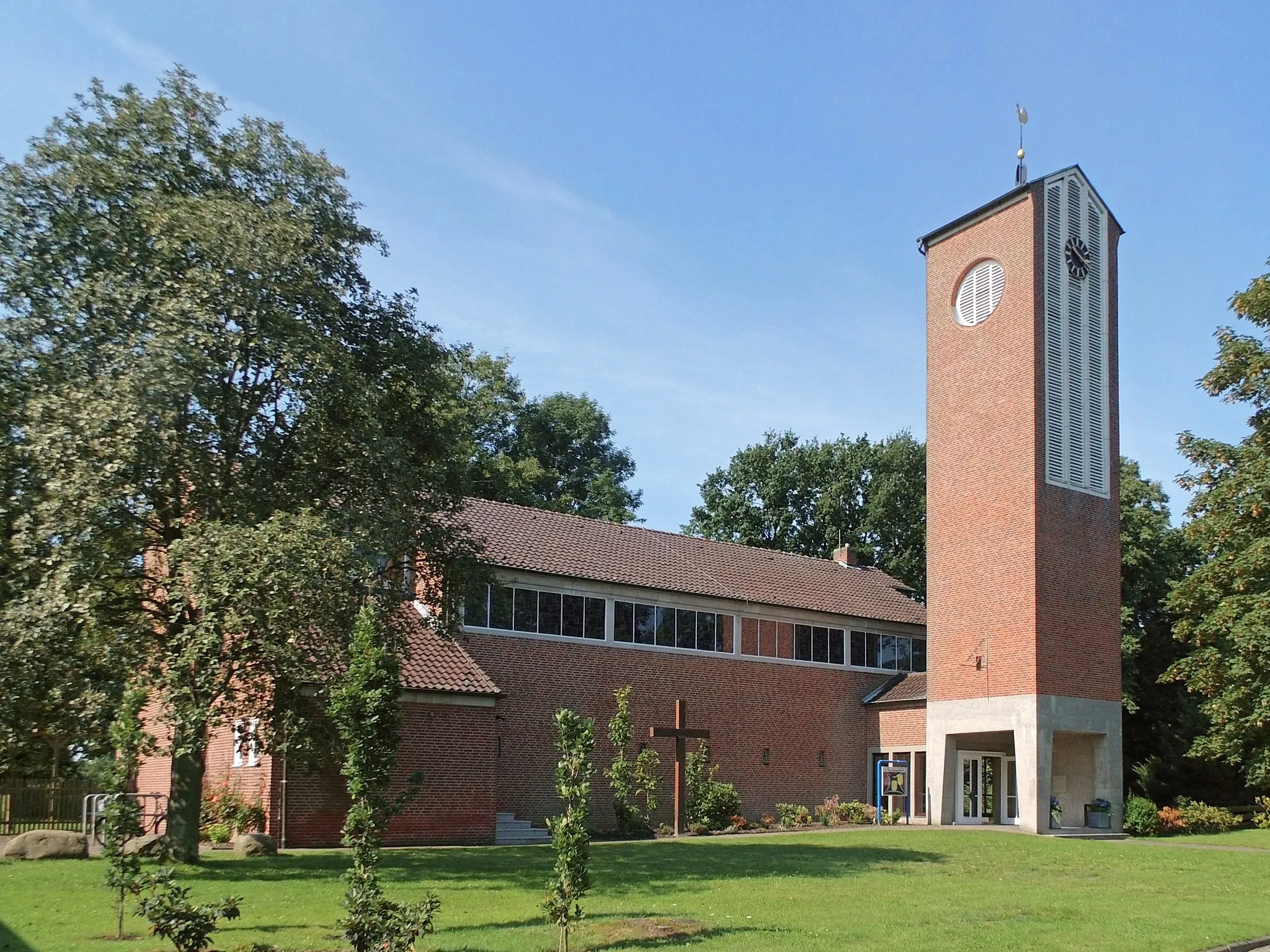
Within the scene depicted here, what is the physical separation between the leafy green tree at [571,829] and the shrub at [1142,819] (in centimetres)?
2191

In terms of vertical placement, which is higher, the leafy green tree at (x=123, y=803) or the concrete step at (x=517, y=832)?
the leafy green tree at (x=123, y=803)

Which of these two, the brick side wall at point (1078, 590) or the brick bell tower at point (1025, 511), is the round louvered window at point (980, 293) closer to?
the brick bell tower at point (1025, 511)

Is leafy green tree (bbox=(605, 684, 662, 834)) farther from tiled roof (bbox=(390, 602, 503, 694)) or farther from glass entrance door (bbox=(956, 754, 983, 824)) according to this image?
glass entrance door (bbox=(956, 754, 983, 824))

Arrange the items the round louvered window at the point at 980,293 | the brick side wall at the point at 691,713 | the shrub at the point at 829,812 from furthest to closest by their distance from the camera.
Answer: the shrub at the point at 829,812 → the round louvered window at the point at 980,293 → the brick side wall at the point at 691,713

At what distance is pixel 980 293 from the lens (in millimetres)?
32750

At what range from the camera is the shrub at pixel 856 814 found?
33.3 metres

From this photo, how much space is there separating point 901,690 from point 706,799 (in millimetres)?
9523

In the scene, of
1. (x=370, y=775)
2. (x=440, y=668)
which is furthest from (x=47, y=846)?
(x=370, y=775)

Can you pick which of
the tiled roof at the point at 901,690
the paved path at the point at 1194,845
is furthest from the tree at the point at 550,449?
the paved path at the point at 1194,845

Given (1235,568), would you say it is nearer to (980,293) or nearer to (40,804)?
(980,293)

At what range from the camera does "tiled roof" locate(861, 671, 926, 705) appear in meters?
35.6

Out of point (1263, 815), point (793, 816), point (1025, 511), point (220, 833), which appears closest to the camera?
point (220, 833)

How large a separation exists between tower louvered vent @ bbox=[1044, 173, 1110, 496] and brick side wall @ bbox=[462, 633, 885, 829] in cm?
999

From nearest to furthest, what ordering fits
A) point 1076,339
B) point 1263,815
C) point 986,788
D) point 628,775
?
point 628,775
point 1263,815
point 1076,339
point 986,788
